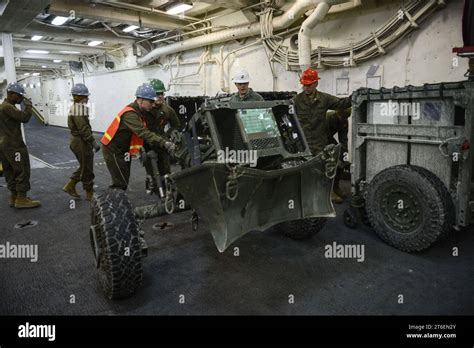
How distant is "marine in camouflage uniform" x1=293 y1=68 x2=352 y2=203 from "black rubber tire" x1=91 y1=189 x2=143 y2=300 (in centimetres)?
282

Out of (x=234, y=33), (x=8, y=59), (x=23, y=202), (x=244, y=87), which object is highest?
(x=234, y=33)

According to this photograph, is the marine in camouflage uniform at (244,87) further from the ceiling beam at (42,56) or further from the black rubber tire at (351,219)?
the ceiling beam at (42,56)

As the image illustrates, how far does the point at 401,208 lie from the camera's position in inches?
132

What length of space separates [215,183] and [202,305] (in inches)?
37.9

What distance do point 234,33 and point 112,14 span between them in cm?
298

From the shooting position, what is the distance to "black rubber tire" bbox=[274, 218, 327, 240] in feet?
12.0

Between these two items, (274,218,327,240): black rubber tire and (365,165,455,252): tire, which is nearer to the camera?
(365,165,455,252): tire

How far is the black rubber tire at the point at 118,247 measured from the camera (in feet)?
8.21

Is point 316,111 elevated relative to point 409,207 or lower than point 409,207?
elevated

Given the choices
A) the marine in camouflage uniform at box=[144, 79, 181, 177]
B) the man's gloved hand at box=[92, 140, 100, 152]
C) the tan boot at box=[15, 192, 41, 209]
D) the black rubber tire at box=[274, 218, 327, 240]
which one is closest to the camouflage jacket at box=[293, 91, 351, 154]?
the black rubber tire at box=[274, 218, 327, 240]

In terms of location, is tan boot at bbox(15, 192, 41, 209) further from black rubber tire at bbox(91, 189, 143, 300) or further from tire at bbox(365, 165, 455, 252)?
tire at bbox(365, 165, 455, 252)

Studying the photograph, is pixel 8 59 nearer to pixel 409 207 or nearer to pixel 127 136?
pixel 127 136

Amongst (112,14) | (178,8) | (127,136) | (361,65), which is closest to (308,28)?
(361,65)
